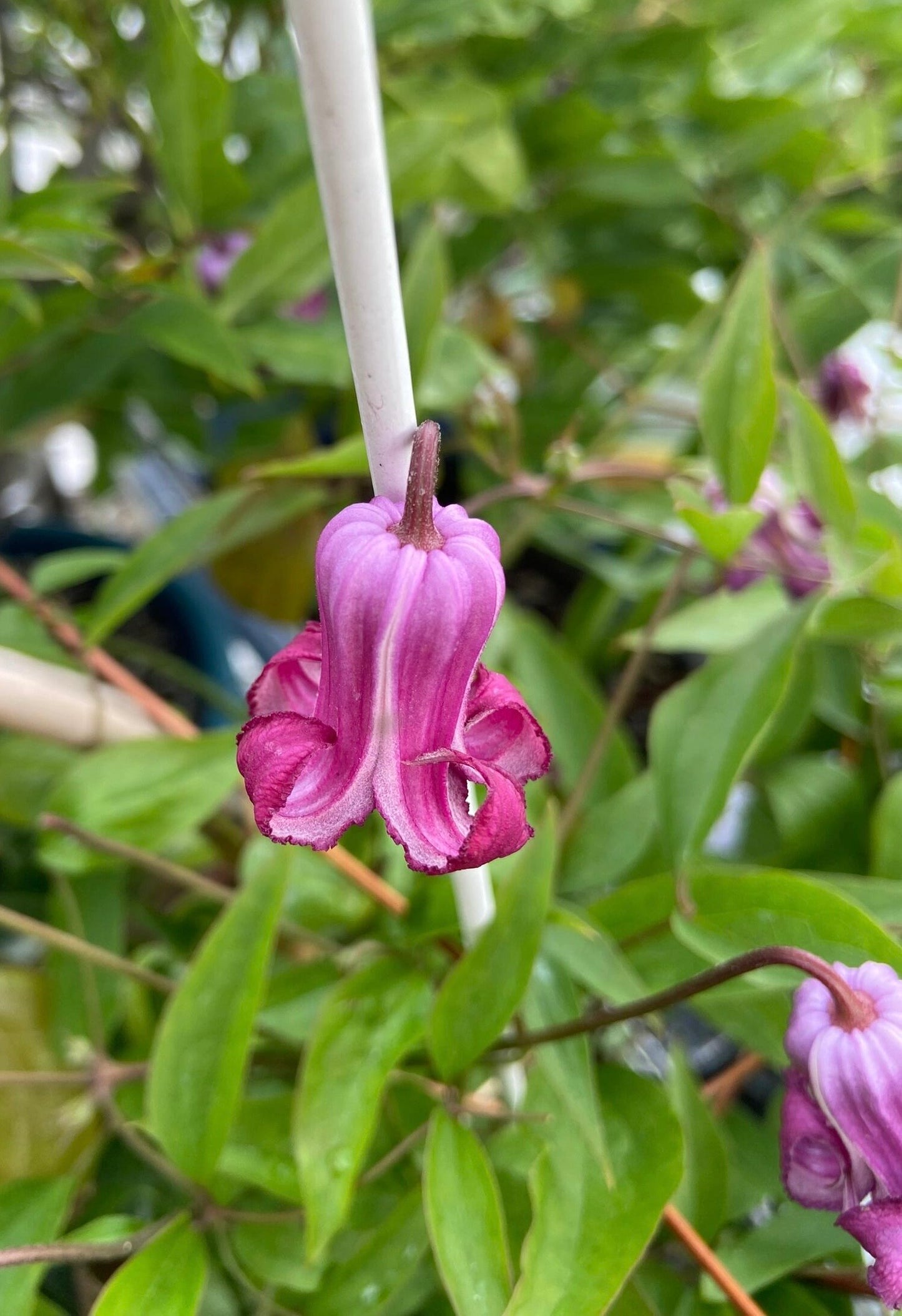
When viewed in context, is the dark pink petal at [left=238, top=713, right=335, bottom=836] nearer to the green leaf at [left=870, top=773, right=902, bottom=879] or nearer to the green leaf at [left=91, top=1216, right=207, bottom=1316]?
the green leaf at [left=91, top=1216, right=207, bottom=1316]

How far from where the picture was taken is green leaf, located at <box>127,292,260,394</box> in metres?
0.45

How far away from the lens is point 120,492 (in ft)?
3.79

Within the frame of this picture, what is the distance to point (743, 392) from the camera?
392 mm

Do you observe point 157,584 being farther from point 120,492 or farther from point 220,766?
point 120,492

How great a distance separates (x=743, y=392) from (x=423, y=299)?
15 centimetres

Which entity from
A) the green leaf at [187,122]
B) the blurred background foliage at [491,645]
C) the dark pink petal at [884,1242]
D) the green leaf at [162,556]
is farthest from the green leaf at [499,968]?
the green leaf at [187,122]

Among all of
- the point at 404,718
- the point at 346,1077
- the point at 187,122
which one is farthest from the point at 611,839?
the point at 187,122

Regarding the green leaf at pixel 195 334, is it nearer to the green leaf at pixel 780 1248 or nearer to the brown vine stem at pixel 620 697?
the brown vine stem at pixel 620 697

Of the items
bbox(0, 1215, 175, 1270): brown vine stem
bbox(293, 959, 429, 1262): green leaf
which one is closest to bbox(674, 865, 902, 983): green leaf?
bbox(293, 959, 429, 1262): green leaf

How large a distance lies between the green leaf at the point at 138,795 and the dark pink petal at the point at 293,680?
0.21 meters

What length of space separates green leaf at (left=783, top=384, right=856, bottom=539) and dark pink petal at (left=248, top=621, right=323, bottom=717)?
0.26 meters

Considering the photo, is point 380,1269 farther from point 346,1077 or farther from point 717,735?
point 717,735

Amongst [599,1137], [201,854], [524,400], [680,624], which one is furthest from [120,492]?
[599,1137]

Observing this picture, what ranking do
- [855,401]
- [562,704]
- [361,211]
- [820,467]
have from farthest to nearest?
1. [855,401]
2. [562,704]
3. [820,467]
4. [361,211]
